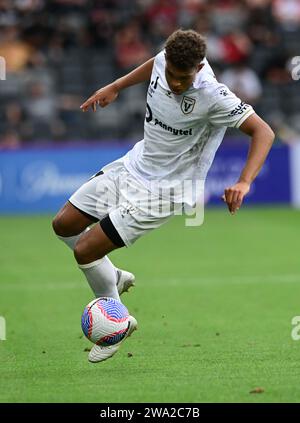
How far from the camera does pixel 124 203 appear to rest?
24.5 ft

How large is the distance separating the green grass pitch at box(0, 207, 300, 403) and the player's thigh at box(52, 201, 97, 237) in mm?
934

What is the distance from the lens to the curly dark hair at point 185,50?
6.82 m

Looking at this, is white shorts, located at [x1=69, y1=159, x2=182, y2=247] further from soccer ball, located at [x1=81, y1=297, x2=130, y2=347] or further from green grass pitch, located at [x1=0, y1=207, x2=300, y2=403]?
green grass pitch, located at [x1=0, y1=207, x2=300, y2=403]

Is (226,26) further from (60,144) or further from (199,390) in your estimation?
(199,390)

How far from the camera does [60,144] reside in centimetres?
1939

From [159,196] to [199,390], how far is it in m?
1.73

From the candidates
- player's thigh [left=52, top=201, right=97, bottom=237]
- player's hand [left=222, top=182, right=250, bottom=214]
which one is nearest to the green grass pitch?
player's thigh [left=52, top=201, right=97, bottom=237]

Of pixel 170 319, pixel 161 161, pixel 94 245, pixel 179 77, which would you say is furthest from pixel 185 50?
pixel 170 319

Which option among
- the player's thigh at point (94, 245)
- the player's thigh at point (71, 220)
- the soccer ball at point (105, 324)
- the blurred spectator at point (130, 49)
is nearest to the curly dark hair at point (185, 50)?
the player's thigh at point (94, 245)

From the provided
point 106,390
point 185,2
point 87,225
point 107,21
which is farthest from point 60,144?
point 106,390

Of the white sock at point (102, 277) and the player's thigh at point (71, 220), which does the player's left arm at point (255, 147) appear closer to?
the white sock at point (102, 277)

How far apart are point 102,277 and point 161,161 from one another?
0.95 m

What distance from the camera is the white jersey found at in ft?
23.3

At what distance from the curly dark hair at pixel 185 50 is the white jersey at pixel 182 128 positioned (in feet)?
0.90
